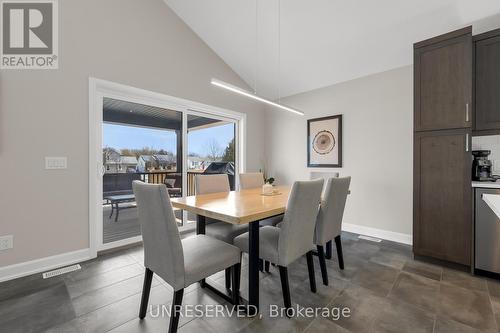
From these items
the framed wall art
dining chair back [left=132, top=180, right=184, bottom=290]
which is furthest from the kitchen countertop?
dining chair back [left=132, top=180, right=184, bottom=290]

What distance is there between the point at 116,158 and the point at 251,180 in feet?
5.86

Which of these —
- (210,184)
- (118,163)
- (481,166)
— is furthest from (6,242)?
(481,166)

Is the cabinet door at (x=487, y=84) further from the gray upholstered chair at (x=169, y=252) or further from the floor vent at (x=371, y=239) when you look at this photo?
the gray upholstered chair at (x=169, y=252)

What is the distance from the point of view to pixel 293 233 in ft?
5.41

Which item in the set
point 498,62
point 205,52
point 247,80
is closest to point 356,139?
point 498,62

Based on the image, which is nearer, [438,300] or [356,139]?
[438,300]

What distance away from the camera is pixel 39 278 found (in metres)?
2.14

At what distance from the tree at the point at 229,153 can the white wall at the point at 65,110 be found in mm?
1570

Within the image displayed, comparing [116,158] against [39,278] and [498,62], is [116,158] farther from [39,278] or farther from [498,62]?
[498,62]

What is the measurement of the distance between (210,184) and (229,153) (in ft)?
5.67

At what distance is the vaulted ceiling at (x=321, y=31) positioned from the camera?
2.42 m

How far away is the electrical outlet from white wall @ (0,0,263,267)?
0.10 feet

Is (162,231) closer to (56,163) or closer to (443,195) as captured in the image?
(56,163)

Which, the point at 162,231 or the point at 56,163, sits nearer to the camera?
the point at 162,231
